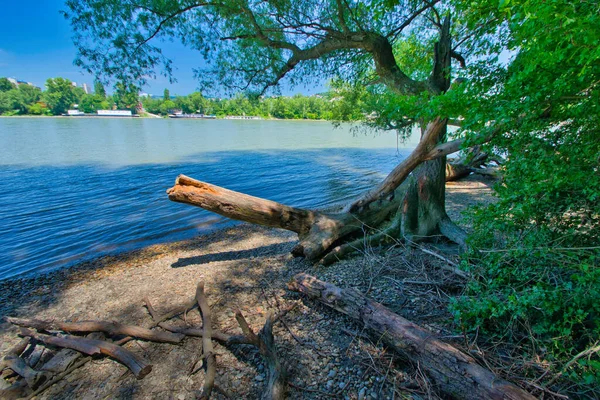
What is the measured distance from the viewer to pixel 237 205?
15.7 feet

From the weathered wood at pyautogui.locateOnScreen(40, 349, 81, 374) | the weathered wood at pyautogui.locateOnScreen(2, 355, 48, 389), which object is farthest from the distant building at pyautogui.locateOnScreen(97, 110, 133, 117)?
the weathered wood at pyautogui.locateOnScreen(40, 349, 81, 374)

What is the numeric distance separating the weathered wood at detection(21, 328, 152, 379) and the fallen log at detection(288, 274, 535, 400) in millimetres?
2085

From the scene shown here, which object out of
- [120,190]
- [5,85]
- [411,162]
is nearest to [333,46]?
[411,162]

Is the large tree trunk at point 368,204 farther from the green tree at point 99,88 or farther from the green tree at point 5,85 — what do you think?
the green tree at point 5,85

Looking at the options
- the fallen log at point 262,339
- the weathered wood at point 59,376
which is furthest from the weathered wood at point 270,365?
the weathered wood at point 59,376

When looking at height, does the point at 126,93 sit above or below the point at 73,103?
below

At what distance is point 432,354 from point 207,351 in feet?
6.99

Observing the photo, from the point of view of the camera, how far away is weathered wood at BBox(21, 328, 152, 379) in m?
2.61

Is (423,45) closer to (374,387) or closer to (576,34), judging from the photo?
(576,34)

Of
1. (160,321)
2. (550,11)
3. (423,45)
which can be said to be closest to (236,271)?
(160,321)

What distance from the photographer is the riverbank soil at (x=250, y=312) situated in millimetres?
2428

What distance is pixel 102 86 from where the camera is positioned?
19.4 ft

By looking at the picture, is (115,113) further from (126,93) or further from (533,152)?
(533,152)

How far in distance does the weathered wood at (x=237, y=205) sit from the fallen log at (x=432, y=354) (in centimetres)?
229
